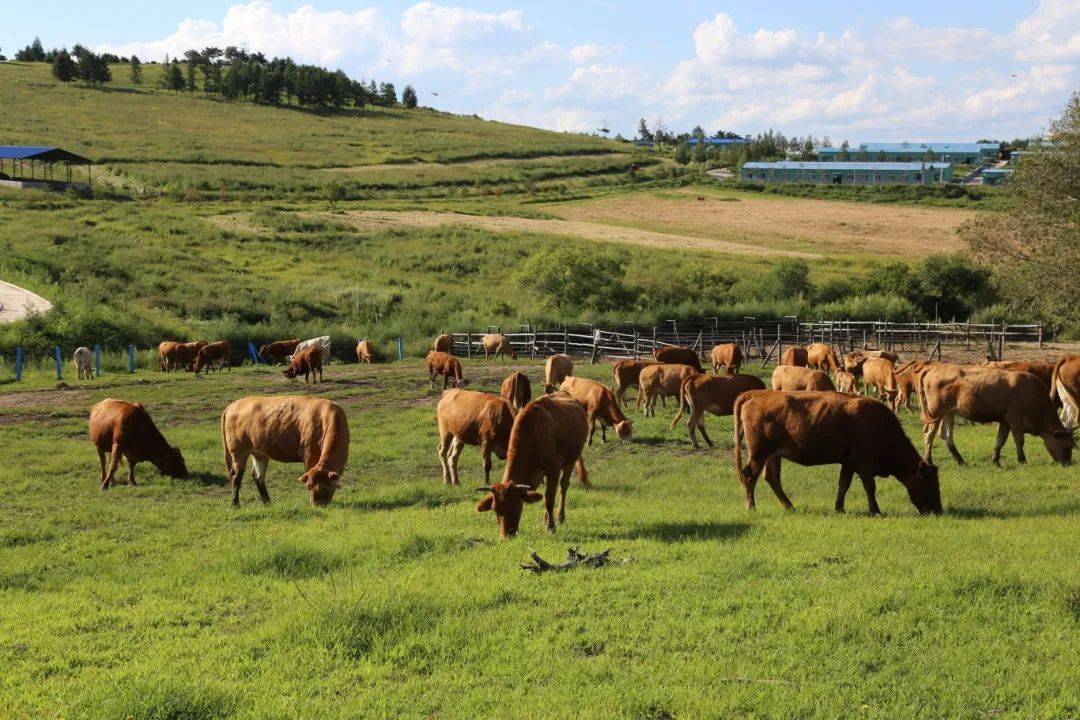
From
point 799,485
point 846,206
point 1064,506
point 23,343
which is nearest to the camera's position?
point 1064,506

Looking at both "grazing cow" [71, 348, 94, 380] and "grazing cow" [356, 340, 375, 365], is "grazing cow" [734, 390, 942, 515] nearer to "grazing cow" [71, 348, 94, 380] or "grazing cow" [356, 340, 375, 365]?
"grazing cow" [71, 348, 94, 380]

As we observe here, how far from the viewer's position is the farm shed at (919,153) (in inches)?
7018

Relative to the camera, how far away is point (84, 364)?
31.5m

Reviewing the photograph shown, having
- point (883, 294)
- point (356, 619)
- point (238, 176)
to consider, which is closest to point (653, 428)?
point (356, 619)

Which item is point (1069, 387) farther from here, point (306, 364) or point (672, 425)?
point (306, 364)

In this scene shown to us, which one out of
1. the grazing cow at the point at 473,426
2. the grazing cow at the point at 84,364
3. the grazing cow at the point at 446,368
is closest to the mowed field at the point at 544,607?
the grazing cow at the point at 473,426

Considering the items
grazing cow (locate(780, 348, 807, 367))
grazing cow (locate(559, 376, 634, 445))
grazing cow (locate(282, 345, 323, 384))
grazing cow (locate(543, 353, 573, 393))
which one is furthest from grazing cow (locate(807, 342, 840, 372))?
grazing cow (locate(282, 345, 323, 384))

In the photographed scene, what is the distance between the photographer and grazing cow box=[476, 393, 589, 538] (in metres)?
11.2

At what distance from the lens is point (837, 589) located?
853cm

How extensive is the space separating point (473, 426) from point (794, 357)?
17.3m

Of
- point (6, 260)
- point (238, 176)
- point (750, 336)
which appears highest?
point (238, 176)

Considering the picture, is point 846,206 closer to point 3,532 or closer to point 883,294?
point 883,294

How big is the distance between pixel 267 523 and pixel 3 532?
3.17 metres

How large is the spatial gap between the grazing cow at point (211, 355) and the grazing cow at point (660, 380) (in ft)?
58.9
